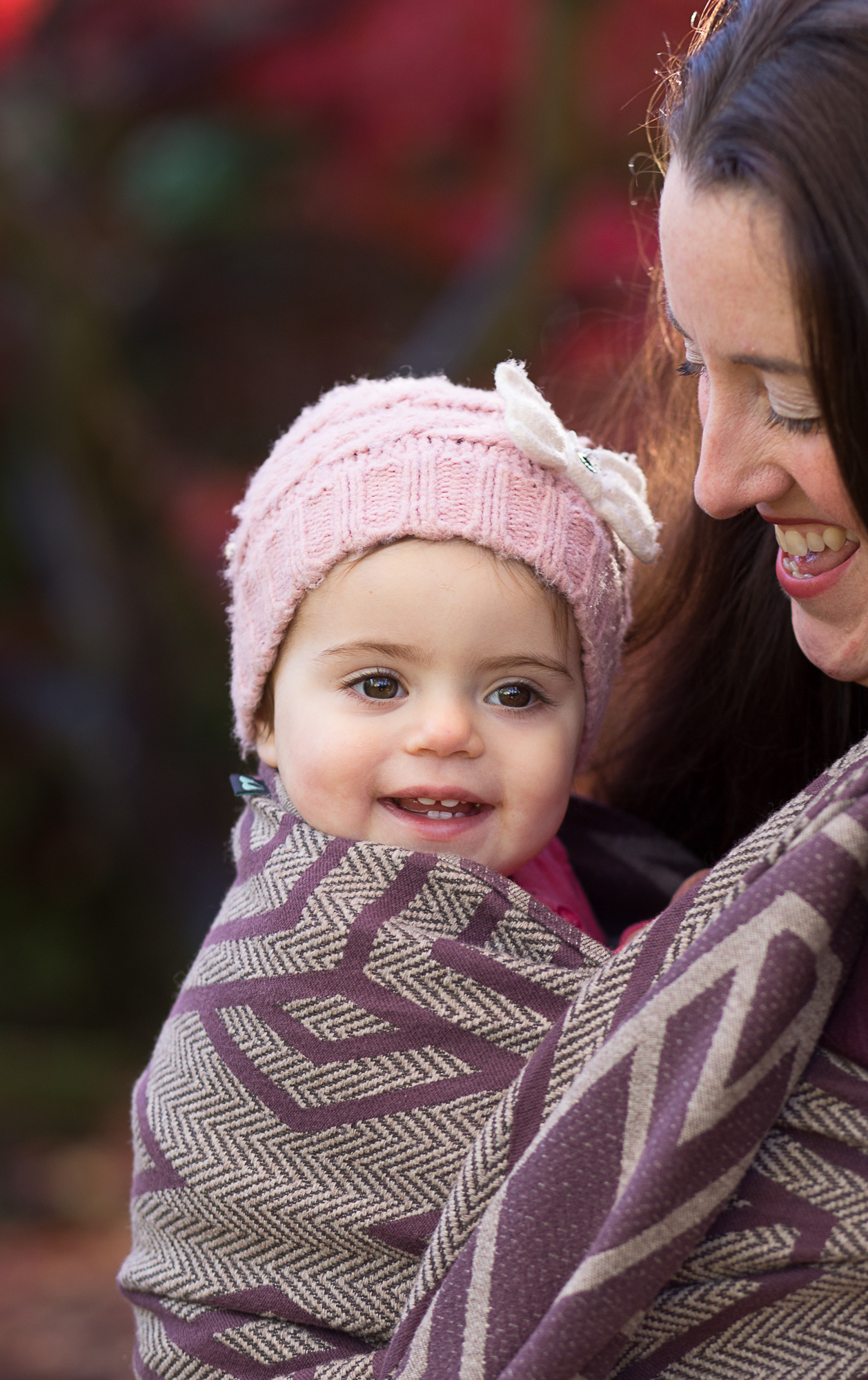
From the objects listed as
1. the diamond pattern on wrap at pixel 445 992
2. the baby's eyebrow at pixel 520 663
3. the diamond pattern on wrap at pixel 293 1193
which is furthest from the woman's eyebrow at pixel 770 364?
the diamond pattern on wrap at pixel 293 1193

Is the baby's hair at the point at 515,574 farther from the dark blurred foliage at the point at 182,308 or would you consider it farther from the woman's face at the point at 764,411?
the dark blurred foliage at the point at 182,308

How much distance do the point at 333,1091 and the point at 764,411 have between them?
867 mm

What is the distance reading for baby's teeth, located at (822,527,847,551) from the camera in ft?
5.29

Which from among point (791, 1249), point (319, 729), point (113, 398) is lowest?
point (791, 1249)

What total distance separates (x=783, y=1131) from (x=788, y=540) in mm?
653

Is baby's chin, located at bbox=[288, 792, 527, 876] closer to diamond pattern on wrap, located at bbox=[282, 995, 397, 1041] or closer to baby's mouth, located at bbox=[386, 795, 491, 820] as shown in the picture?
baby's mouth, located at bbox=[386, 795, 491, 820]

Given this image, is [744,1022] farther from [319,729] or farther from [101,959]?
[101,959]

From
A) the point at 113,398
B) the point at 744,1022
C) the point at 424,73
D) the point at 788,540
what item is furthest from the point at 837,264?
the point at 424,73

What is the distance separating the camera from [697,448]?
7.13 feet

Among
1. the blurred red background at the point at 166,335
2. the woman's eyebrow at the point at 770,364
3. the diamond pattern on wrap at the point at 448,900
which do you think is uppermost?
the blurred red background at the point at 166,335

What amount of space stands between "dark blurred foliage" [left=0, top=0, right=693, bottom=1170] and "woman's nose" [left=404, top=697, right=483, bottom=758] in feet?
8.39

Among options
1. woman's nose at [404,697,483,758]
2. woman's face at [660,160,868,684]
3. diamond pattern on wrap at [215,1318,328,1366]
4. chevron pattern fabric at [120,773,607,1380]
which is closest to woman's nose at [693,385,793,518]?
woman's face at [660,160,868,684]

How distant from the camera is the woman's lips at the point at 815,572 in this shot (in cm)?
163

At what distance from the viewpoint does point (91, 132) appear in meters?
6.80
